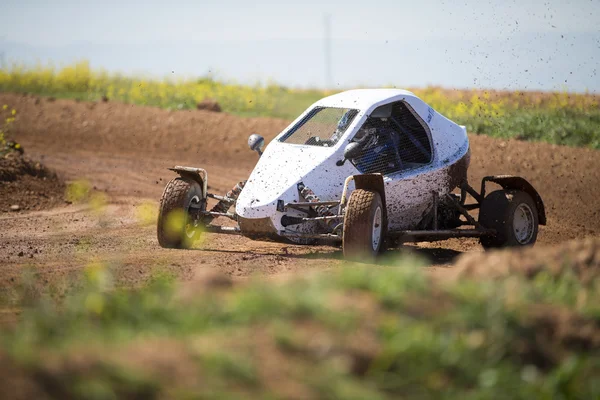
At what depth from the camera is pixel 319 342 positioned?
5160 millimetres

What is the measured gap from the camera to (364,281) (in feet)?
20.4

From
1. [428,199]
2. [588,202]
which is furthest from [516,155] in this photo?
[428,199]

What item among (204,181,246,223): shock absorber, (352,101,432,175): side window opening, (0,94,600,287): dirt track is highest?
(352,101,432,175): side window opening

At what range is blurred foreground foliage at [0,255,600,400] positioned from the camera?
15.1 ft

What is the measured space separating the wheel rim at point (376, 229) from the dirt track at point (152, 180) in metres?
0.43

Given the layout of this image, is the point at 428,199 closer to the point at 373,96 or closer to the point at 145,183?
the point at 373,96

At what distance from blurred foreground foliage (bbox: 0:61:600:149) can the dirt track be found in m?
1.59

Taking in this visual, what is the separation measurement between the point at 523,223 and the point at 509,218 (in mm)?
458

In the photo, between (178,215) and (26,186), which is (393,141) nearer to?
(178,215)

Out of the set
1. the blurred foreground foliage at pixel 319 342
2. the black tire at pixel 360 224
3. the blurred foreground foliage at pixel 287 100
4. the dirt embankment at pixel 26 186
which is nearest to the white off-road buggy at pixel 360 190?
the black tire at pixel 360 224

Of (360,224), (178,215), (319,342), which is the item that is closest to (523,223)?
(360,224)

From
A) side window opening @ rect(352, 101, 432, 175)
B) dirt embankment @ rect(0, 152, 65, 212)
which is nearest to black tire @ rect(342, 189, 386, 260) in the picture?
side window opening @ rect(352, 101, 432, 175)

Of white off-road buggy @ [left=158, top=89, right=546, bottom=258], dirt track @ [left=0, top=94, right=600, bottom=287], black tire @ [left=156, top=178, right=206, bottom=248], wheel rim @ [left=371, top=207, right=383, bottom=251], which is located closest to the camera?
wheel rim @ [left=371, top=207, right=383, bottom=251]

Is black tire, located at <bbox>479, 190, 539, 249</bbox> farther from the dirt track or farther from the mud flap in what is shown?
the dirt track
